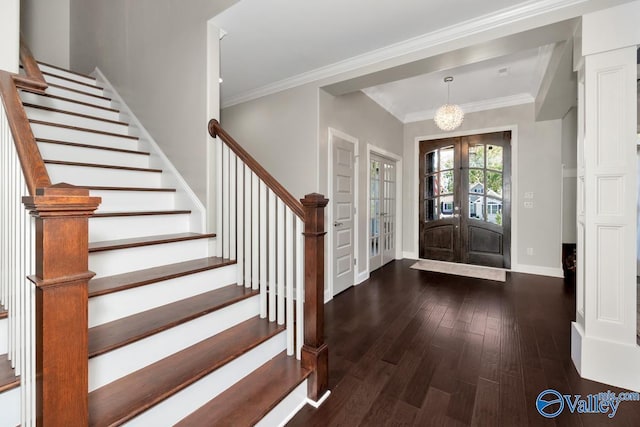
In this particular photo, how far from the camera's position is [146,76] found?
290 cm

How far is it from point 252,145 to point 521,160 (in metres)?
4.30

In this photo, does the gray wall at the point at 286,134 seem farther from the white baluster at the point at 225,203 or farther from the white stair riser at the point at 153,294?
the white stair riser at the point at 153,294

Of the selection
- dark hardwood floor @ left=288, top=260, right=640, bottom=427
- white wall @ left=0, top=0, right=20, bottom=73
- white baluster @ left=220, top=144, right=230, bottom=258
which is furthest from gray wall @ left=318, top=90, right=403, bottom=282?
white wall @ left=0, top=0, right=20, bottom=73

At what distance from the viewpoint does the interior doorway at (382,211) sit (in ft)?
15.5

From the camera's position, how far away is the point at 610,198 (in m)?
1.92

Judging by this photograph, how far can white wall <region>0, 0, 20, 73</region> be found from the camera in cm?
185

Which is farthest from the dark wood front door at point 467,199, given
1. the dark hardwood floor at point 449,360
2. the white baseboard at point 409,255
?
the dark hardwood floor at point 449,360

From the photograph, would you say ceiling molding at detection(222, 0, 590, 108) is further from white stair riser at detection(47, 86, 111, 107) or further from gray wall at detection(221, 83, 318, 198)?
white stair riser at detection(47, 86, 111, 107)

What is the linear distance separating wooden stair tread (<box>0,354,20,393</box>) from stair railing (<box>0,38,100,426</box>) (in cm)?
13

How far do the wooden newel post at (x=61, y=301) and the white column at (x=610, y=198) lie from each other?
2791 millimetres

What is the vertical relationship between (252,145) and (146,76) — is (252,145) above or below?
below

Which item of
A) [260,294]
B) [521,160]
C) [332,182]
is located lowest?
[260,294]

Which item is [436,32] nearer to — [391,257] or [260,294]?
[260,294]

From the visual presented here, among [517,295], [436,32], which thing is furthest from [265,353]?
[517,295]
